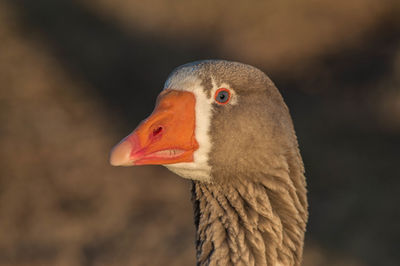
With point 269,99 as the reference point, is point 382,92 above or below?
above

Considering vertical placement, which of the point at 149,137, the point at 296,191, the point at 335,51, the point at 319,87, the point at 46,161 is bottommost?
the point at 296,191

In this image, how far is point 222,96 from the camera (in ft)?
9.66

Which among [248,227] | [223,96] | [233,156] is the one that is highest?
[223,96]

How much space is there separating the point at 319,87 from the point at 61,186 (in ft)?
14.2

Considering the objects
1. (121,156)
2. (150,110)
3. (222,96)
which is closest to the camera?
(121,156)

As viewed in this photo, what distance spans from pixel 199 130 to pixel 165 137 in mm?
194

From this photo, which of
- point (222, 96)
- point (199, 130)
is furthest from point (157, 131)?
point (222, 96)

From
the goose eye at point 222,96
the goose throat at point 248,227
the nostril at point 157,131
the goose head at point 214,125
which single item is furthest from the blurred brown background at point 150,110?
the nostril at point 157,131

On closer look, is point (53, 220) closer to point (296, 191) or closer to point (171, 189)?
point (171, 189)

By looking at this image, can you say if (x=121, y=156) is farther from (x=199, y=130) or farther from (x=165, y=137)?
(x=199, y=130)

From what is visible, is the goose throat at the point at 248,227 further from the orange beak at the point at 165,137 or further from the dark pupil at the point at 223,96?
the dark pupil at the point at 223,96

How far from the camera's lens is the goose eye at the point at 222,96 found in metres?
2.93

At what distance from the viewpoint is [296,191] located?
311 centimetres

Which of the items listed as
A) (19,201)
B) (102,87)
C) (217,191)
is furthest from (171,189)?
(217,191)
